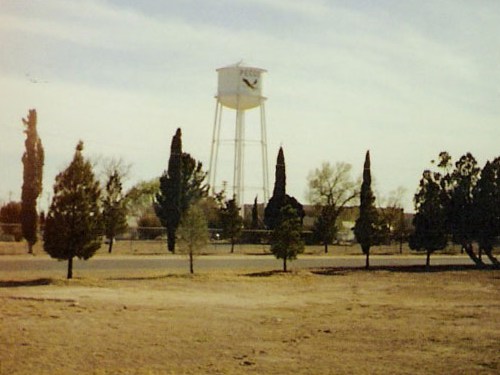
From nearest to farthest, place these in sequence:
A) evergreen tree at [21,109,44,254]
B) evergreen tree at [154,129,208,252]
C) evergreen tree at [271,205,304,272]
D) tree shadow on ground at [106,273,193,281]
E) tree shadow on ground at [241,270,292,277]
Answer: tree shadow on ground at [106,273,193,281] → tree shadow on ground at [241,270,292,277] → evergreen tree at [271,205,304,272] → evergreen tree at [21,109,44,254] → evergreen tree at [154,129,208,252]

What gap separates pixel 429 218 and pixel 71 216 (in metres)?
22.6

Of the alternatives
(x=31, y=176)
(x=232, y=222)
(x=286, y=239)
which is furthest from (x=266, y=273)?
(x=31, y=176)

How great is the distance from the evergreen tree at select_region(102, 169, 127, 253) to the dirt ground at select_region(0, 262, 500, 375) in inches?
797

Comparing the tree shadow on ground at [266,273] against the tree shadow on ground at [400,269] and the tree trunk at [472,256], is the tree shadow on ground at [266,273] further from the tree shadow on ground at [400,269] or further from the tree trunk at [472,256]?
the tree trunk at [472,256]

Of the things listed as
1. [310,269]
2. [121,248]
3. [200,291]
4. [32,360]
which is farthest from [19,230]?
[32,360]

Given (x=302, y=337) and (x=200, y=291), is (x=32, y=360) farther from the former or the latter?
(x=200, y=291)

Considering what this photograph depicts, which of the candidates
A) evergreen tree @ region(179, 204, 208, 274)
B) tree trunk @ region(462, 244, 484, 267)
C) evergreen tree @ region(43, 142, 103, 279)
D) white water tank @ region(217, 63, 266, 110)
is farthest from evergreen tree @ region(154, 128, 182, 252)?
evergreen tree @ region(43, 142, 103, 279)

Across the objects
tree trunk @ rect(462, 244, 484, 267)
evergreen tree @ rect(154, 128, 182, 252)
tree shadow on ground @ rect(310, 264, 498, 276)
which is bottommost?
tree shadow on ground @ rect(310, 264, 498, 276)

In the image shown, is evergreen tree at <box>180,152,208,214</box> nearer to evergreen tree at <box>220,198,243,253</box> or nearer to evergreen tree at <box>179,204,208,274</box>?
evergreen tree at <box>220,198,243,253</box>

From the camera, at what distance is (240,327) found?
51.0 feet

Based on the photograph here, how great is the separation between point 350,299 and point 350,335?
7.93 m

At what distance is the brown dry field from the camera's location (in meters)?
11.3

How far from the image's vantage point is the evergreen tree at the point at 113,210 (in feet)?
156

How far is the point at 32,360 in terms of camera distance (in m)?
11.1
